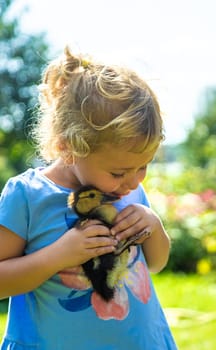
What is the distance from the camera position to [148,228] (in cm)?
208

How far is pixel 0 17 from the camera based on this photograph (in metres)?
9.55

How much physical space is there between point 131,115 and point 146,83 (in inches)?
6.2

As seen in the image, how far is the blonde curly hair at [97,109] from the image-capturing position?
1942 mm

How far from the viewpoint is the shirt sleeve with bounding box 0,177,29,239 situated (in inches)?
77.4

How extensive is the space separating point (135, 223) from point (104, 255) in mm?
127

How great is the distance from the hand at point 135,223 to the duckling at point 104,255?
0.02 meters

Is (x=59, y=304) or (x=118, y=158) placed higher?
(x=118, y=158)

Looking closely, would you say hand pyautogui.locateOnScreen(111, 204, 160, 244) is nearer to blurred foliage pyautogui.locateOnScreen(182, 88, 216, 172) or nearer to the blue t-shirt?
the blue t-shirt

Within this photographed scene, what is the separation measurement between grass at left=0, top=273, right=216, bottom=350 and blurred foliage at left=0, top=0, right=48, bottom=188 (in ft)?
11.1

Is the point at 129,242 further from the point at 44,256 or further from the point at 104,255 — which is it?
the point at 44,256

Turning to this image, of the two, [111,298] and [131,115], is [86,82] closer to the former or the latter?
[131,115]

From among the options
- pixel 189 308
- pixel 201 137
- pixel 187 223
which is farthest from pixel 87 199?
pixel 201 137

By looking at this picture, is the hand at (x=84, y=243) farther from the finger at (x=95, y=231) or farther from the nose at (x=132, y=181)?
the nose at (x=132, y=181)

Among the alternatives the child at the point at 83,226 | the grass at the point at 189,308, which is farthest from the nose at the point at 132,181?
the grass at the point at 189,308
